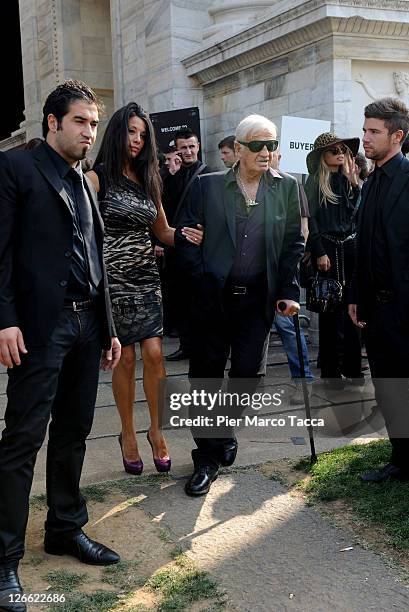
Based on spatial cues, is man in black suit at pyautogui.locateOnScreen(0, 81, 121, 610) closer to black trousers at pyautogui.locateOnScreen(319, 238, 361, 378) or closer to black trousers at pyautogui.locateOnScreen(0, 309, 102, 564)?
black trousers at pyautogui.locateOnScreen(0, 309, 102, 564)

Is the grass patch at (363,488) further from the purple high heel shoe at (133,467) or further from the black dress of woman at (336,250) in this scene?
the black dress of woman at (336,250)

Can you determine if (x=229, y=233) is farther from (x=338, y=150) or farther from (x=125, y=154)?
Answer: (x=338, y=150)

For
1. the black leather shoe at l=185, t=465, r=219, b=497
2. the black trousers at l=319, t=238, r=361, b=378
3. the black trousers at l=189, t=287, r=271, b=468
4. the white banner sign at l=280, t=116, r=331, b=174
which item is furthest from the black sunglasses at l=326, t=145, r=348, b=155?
the black leather shoe at l=185, t=465, r=219, b=497

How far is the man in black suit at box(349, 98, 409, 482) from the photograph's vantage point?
417 cm

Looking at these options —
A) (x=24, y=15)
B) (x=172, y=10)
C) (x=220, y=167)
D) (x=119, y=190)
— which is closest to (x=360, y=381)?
(x=119, y=190)

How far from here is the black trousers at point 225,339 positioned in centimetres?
436

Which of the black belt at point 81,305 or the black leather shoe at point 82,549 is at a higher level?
the black belt at point 81,305

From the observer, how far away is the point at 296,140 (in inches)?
Answer: 297

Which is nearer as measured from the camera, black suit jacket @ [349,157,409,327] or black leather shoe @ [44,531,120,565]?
black leather shoe @ [44,531,120,565]

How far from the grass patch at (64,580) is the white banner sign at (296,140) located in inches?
198

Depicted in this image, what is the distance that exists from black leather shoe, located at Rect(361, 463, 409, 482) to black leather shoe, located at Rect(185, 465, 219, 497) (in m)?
0.86

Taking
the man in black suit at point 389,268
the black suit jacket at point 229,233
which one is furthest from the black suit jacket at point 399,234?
the black suit jacket at point 229,233

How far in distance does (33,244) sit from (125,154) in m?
1.43

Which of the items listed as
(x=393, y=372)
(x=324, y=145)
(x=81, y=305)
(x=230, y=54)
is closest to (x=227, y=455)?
(x=393, y=372)
